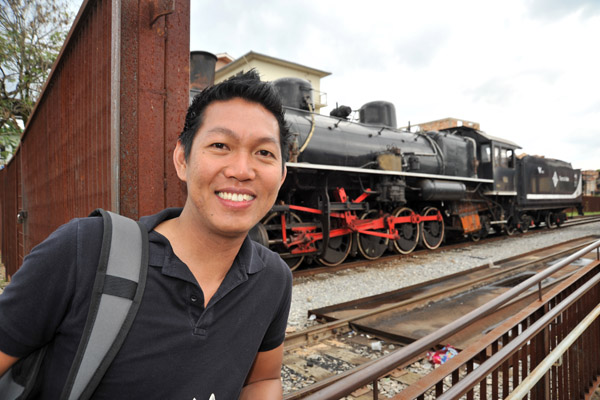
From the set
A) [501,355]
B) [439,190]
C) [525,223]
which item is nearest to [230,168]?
[501,355]

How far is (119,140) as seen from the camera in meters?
1.68

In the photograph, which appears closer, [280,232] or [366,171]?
[280,232]

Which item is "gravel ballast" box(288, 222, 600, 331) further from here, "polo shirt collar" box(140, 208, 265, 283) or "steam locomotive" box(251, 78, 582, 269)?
"polo shirt collar" box(140, 208, 265, 283)

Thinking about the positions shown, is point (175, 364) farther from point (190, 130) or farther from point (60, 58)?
point (60, 58)

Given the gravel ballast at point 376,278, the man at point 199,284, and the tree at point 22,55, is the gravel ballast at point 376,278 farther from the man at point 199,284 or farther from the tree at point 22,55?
the tree at point 22,55

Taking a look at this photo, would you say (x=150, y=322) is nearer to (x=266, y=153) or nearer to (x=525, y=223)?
(x=266, y=153)

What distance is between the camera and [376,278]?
659 cm

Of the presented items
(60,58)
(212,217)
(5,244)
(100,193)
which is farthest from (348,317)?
(5,244)

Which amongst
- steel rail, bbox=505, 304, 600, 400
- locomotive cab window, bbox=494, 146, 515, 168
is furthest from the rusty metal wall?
locomotive cab window, bbox=494, 146, 515, 168

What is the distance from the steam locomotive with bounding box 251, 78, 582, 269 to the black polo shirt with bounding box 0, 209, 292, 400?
462 cm

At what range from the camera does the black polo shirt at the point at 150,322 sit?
0.82 m

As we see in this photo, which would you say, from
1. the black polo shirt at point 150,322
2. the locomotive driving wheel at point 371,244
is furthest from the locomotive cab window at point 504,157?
the black polo shirt at point 150,322

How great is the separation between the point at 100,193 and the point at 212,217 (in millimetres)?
1235

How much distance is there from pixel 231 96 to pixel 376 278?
5.94 m
